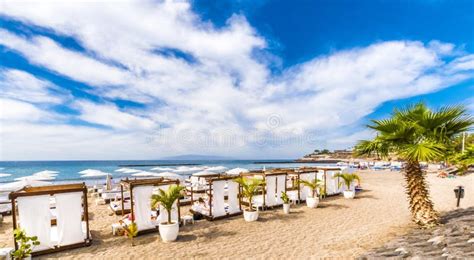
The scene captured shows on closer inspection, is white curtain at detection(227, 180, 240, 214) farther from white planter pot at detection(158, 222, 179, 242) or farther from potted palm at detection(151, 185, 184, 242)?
white planter pot at detection(158, 222, 179, 242)

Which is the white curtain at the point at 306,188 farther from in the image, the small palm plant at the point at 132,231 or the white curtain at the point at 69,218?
the white curtain at the point at 69,218

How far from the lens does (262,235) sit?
8.12 m

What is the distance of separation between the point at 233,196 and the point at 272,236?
9.48ft

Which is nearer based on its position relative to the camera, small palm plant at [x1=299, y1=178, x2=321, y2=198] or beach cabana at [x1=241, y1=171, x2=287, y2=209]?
beach cabana at [x1=241, y1=171, x2=287, y2=209]

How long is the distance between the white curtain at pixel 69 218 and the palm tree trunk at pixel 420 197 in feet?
30.1

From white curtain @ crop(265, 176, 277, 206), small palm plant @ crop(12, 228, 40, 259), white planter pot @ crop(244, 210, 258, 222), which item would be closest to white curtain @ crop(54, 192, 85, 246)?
small palm plant @ crop(12, 228, 40, 259)

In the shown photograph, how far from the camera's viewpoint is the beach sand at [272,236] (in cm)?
673

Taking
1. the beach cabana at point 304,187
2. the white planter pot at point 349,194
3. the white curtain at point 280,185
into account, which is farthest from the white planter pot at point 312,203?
the white planter pot at point 349,194

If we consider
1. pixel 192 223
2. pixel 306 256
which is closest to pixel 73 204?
pixel 192 223

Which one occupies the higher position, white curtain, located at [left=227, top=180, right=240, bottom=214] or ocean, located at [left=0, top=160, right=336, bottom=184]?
white curtain, located at [left=227, top=180, right=240, bottom=214]

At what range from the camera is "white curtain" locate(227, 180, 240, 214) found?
10477 millimetres

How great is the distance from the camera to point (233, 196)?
1059 cm

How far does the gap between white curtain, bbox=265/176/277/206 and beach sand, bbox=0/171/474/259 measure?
51 centimetres

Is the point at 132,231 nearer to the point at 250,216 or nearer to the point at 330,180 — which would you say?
the point at 250,216
